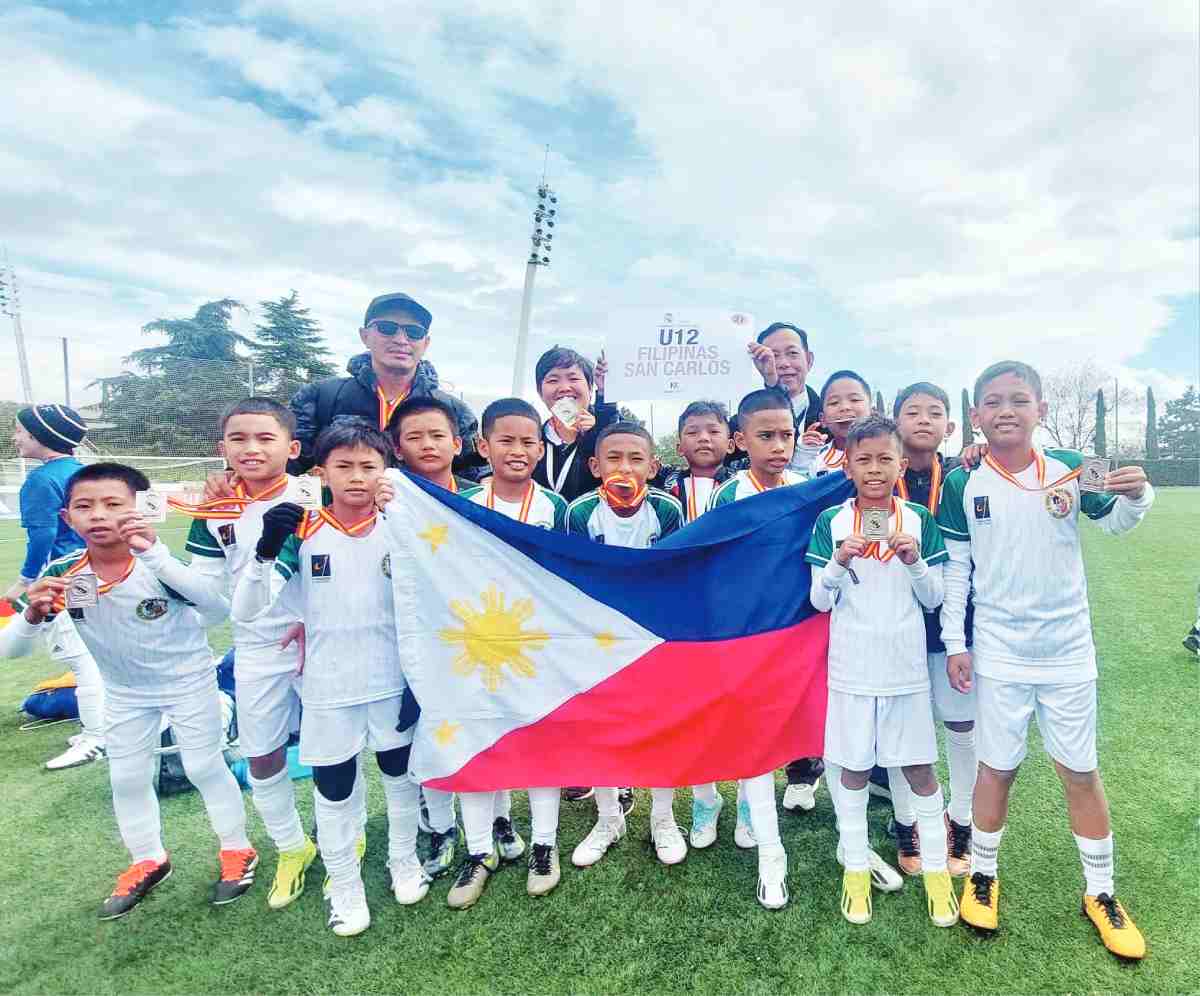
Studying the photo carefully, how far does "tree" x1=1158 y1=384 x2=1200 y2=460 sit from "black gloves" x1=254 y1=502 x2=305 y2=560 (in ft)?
252

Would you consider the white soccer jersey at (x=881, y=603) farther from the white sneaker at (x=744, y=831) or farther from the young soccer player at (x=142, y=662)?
the young soccer player at (x=142, y=662)

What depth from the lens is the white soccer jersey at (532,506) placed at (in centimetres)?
360

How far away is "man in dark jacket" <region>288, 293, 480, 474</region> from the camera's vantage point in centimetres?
418

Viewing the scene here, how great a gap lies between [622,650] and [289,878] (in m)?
2.04

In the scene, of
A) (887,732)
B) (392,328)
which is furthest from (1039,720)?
(392,328)

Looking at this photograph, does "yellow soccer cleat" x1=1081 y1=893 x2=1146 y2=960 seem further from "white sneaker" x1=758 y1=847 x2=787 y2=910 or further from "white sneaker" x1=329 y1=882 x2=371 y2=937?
"white sneaker" x1=329 y1=882 x2=371 y2=937

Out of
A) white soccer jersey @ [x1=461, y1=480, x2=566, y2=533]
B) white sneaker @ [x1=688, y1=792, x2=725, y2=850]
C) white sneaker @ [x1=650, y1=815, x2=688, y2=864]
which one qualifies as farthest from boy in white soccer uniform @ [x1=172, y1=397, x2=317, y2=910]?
white sneaker @ [x1=688, y1=792, x2=725, y2=850]

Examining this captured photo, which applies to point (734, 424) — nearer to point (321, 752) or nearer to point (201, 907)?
point (321, 752)

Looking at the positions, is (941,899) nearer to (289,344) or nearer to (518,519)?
(518,519)

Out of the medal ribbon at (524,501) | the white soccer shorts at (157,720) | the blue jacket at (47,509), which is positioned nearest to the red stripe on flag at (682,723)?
the medal ribbon at (524,501)

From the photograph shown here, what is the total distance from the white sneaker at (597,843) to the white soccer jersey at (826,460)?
2.38 metres

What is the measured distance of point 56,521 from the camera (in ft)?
16.1

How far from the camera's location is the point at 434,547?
3.35m

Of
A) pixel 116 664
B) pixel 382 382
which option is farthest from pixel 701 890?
pixel 382 382
